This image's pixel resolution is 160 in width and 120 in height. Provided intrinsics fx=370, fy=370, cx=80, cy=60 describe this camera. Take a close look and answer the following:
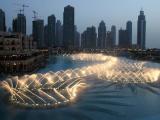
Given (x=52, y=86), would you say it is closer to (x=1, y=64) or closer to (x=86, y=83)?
(x=86, y=83)

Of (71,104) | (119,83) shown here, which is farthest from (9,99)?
(119,83)

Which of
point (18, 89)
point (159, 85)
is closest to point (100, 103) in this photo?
point (18, 89)

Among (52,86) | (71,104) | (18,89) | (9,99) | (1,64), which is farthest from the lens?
(1,64)

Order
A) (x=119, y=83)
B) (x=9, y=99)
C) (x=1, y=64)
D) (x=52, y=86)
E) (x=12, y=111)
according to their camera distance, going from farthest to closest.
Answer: (x=1, y=64)
(x=119, y=83)
(x=52, y=86)
(x=9, y=99)
(x=12, y=111)

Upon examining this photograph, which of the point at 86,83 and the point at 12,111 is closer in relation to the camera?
the point at 12,111

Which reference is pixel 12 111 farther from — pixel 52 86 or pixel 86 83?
pixel 86 83

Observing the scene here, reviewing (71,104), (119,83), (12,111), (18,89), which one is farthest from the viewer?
(119,83)
